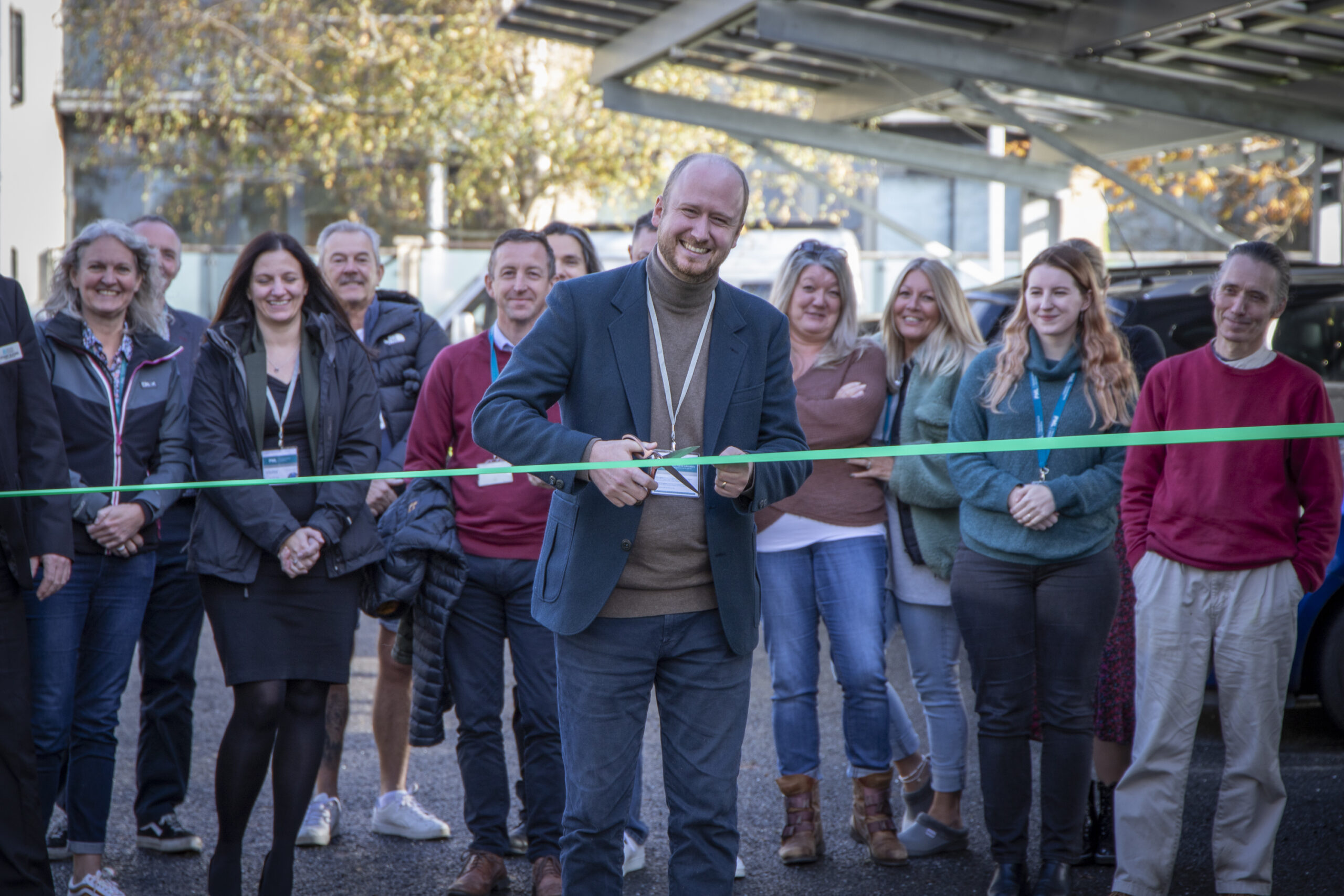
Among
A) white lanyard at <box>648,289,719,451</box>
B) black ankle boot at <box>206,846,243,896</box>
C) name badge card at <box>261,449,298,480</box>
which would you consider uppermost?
white lanyard at <box>648,289,719,451</box>

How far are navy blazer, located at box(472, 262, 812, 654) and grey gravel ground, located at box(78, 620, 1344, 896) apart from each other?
173 centimetres

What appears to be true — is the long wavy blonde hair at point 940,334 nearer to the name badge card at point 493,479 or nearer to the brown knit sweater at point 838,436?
the brown knit sweater at point 838,436

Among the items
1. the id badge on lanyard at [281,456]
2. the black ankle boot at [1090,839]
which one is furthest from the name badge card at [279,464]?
the black ankle boot at [1090,839]

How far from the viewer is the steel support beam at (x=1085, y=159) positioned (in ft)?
32.1

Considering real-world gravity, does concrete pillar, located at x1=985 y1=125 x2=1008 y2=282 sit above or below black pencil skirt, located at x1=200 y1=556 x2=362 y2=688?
above

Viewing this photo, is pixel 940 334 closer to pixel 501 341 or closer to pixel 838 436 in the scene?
pixel 838 436

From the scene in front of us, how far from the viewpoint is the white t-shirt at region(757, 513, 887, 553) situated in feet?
15.8

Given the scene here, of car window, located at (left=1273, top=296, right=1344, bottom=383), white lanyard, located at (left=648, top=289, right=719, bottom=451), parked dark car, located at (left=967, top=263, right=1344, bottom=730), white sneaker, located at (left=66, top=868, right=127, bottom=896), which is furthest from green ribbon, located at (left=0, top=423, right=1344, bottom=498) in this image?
car window, located at (left=1273, top=296, right=1344, bottom=383)

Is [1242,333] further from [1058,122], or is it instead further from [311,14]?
[311,14]

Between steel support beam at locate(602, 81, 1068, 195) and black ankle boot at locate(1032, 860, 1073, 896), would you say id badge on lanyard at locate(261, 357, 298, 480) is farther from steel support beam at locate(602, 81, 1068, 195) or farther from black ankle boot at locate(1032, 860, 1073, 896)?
steel support beam at locate(602, 81, 1068, 195)

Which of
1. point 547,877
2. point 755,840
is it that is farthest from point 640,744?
point 755,840

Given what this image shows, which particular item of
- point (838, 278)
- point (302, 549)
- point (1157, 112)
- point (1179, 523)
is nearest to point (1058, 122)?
point (1157, 112)

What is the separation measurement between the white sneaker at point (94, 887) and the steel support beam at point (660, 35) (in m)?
7.04

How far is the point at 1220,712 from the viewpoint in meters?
4.03
